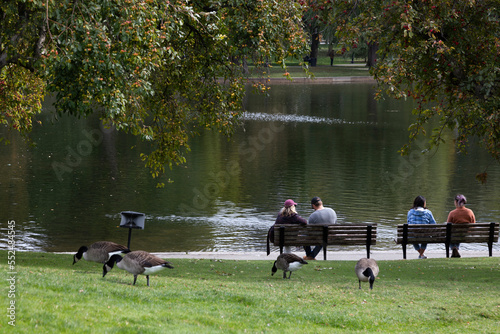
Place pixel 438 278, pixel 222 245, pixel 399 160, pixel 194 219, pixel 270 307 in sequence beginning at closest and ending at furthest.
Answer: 1. pixel 270 307
2. pixel 438 278
3. pixel 222 245
4. pixel 194 219
5. pixel 399 160

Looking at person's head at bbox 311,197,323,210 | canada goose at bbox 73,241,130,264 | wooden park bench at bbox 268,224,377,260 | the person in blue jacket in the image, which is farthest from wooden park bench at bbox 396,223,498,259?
canada goose at bbox 73,241,130,264

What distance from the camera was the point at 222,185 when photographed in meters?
24.0

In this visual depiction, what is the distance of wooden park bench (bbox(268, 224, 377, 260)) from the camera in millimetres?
13195

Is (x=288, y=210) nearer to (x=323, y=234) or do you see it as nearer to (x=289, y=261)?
(x=323, y=234)

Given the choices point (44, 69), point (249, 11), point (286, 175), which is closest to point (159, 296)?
point (44, 69)

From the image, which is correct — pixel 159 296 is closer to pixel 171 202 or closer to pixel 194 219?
pixel 194 219

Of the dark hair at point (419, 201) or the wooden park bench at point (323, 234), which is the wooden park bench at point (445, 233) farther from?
the dark hair at point (419, 201)

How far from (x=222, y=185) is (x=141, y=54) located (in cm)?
1347

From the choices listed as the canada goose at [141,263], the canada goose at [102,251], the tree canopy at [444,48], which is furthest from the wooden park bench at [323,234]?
the canada goose at [141,263]

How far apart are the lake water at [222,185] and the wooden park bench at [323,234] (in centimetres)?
289

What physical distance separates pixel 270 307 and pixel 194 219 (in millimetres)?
10825

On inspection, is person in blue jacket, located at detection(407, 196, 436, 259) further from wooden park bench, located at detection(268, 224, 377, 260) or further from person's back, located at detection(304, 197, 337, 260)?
person's back, located at detection(304, 197, 337, 260)

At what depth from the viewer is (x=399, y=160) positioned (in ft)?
98.0

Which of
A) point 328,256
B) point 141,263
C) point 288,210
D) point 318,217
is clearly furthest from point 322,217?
point 141,263
